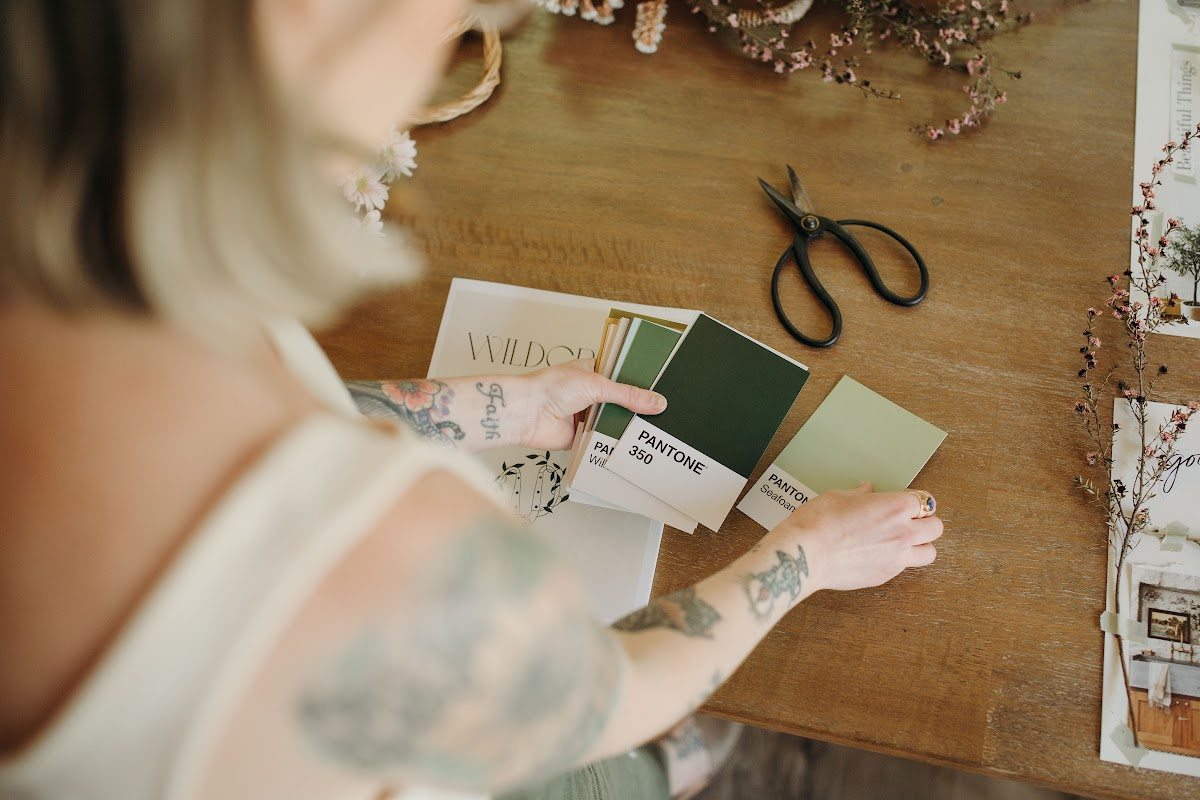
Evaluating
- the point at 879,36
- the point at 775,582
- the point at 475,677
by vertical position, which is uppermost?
the point at 879,36

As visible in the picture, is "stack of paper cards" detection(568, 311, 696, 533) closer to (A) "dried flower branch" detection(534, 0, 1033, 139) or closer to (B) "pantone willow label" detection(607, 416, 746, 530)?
(B) "pantone willow label" detection(607, 416, 746, 530)

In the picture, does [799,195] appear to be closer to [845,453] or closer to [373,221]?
[845,453]

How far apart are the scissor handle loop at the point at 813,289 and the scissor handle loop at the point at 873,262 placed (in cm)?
5

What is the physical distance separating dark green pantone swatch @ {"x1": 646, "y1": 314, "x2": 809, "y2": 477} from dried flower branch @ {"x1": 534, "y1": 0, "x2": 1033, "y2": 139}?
0.41 meters

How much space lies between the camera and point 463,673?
0.46 meters

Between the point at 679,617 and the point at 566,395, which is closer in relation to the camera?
the point at 679,617

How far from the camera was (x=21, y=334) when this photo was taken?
44 centimetres

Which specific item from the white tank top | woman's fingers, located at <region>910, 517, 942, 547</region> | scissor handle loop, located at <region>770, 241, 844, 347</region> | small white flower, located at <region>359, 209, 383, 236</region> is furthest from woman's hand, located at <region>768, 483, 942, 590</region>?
small white flower, located at <region>359, 209, 383, 236</region>

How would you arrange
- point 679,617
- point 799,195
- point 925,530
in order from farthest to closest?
point 799,195
point 925,530
point 679,617

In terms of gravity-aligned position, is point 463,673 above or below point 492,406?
below

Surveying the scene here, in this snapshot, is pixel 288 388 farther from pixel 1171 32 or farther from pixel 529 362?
pixel 1171 32

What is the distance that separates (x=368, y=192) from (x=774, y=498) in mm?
693

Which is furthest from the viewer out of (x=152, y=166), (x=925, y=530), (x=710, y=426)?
(x=710, y=426)

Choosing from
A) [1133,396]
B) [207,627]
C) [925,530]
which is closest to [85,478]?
[207,627]
